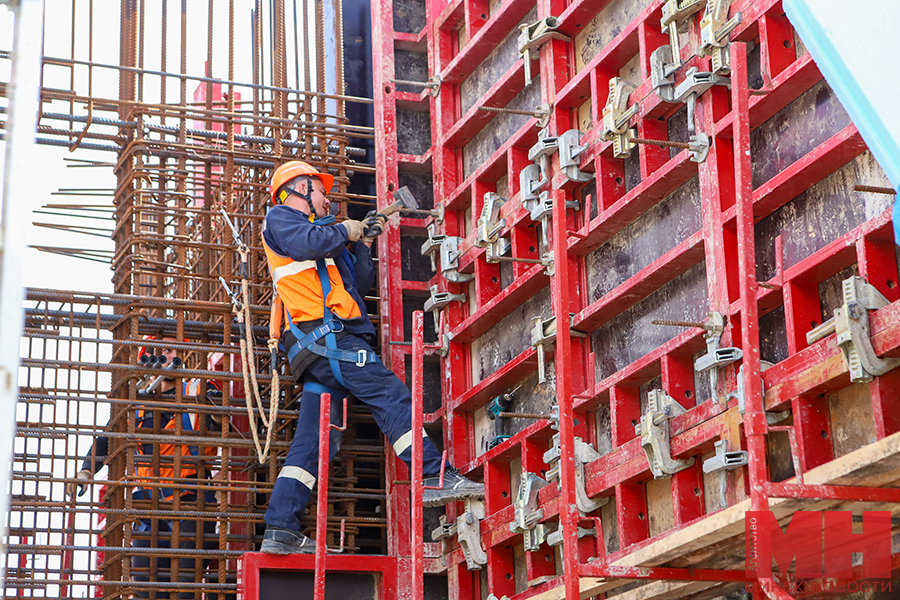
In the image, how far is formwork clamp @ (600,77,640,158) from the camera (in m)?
6.60

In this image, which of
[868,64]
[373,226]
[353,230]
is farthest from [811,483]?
[373,226]

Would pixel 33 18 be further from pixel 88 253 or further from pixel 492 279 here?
pixel 88 253

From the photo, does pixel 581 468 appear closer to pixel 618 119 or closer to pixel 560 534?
pixel 560 534

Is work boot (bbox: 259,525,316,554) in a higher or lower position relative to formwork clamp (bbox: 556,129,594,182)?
lower

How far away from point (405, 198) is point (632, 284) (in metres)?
A: 2.79

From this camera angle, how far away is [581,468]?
6.71m

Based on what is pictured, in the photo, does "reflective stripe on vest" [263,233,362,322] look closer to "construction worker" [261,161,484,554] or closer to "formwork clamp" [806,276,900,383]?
"construction worker" [261,161,484,554]

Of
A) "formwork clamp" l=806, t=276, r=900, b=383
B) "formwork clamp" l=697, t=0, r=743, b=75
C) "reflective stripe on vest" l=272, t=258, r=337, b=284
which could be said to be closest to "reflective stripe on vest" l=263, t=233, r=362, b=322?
"reflective stripe on vest" l=272, t=258, r=337, b=284

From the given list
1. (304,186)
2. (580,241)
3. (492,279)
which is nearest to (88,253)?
(304,186)

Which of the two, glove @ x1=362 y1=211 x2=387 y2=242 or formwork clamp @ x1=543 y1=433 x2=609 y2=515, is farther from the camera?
glove @ x1=362 y1=211 x2=387 y2=242

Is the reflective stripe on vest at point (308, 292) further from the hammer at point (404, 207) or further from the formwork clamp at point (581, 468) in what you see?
the formwork clamp at point (581, 468)

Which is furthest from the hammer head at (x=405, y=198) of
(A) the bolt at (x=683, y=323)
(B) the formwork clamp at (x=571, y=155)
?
(A) the bolt at (x=683, y=323)

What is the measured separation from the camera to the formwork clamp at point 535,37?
7.49 m

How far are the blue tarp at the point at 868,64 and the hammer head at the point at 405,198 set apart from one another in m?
4.44
